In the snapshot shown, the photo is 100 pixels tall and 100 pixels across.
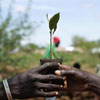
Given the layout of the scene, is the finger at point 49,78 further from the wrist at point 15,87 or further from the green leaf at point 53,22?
the green leaf at point 53,22

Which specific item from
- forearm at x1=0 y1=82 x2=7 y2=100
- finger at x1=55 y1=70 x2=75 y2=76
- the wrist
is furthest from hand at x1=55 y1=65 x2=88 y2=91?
forearm at x1=0 y1=82 x2=7 y2=100

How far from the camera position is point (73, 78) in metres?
1.75

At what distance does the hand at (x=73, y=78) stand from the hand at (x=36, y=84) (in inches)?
1.7

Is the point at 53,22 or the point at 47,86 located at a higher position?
the point at 53,22

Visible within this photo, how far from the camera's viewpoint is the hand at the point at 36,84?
166cm

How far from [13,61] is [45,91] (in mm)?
6984

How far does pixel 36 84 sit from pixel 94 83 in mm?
372

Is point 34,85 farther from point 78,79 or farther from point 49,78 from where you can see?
point 78,79

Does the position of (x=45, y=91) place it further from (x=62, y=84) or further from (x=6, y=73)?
(x=6, y=73)

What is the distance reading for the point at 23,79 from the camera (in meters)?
1.69

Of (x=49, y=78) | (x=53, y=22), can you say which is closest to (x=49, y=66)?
(x=49, y=78)

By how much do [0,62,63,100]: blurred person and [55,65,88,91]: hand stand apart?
0.04 metres

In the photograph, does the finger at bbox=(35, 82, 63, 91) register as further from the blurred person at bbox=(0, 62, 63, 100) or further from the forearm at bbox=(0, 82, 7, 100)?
the forearm at bbox=(0, 82, 7, 100)

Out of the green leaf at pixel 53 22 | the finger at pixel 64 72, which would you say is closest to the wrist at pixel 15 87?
the finger at pixel 64 72
